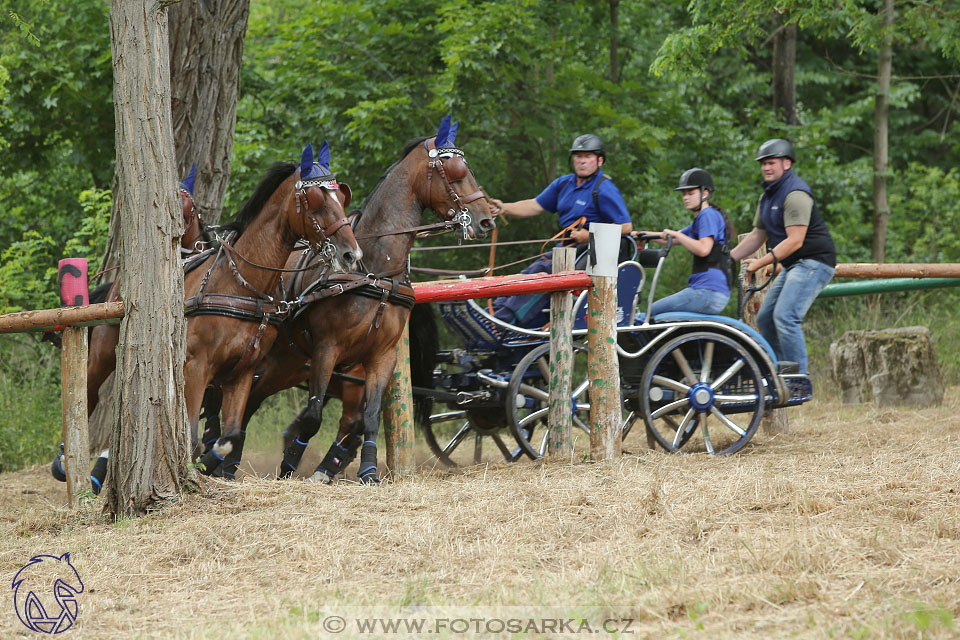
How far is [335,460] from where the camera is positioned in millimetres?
7020

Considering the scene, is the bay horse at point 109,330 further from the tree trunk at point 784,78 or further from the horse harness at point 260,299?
the tree trunk at point 784,78

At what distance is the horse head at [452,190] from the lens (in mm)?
7023

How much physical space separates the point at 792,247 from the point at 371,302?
10.4ft

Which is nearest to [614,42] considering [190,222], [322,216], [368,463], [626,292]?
[626,292]

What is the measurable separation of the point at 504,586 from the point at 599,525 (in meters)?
1.05

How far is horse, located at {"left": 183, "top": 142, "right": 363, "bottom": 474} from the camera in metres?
6.54

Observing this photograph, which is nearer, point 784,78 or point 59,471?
point 59,471

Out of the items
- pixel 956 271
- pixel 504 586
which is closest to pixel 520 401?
pixel 504 586

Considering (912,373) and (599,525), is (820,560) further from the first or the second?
(912,373)

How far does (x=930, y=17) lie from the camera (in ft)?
42.0

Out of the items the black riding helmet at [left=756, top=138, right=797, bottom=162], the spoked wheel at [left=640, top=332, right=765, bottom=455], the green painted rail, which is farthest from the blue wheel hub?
the green painted rail

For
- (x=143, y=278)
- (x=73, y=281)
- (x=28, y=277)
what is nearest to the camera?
(x=143, y=278)

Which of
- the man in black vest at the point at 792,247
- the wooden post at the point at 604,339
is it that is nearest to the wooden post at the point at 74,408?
the wooden post at the point at 604,339

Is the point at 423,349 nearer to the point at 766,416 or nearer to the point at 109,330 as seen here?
the point at 109,330
